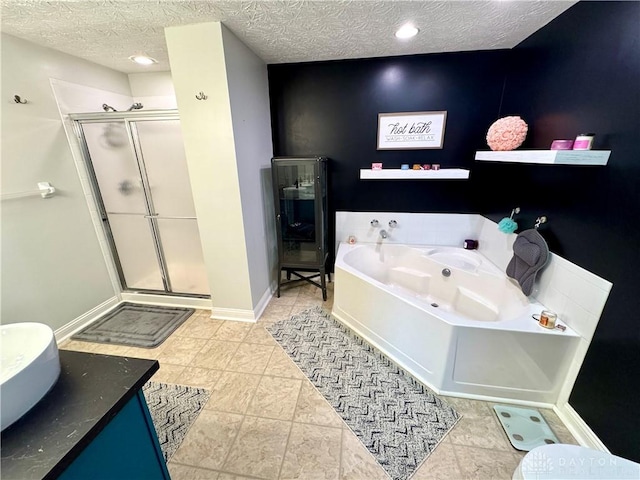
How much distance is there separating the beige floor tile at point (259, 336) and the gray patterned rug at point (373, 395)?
50mm

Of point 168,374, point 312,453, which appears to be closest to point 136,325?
point 168,374

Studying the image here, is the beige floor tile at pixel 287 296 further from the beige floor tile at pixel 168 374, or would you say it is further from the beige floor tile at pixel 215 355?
the beige floor tile at pixel 168 374

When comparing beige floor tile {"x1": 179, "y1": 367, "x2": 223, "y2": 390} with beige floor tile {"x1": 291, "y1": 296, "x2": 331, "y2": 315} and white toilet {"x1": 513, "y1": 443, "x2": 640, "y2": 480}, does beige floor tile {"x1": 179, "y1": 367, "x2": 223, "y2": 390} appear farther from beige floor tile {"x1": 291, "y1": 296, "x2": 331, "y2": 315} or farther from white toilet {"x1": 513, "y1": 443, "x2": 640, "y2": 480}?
white toilet {"x1": 513, "y1": 443, "x2": 640, "y2": 480}

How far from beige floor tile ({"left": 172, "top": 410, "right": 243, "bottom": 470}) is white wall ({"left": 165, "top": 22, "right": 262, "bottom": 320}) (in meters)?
0.95

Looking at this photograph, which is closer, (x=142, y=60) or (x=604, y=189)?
(x=604, y=189)

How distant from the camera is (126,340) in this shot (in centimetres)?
217

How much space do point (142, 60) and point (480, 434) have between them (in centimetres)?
383

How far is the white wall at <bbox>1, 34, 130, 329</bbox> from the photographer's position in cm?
183

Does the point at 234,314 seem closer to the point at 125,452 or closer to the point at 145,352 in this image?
the point at 145,352

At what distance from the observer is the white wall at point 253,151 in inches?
76.5

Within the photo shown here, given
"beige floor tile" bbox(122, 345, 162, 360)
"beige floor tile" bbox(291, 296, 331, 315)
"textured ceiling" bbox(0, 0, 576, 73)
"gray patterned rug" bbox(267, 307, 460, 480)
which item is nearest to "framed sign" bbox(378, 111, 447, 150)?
"textured ceiling" bbox(0, 0, 576, 73)

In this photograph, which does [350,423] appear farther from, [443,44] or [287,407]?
[443,44]

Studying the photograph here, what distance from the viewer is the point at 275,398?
1654 mm

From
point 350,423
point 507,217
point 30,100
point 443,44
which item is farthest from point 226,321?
point 443,44
